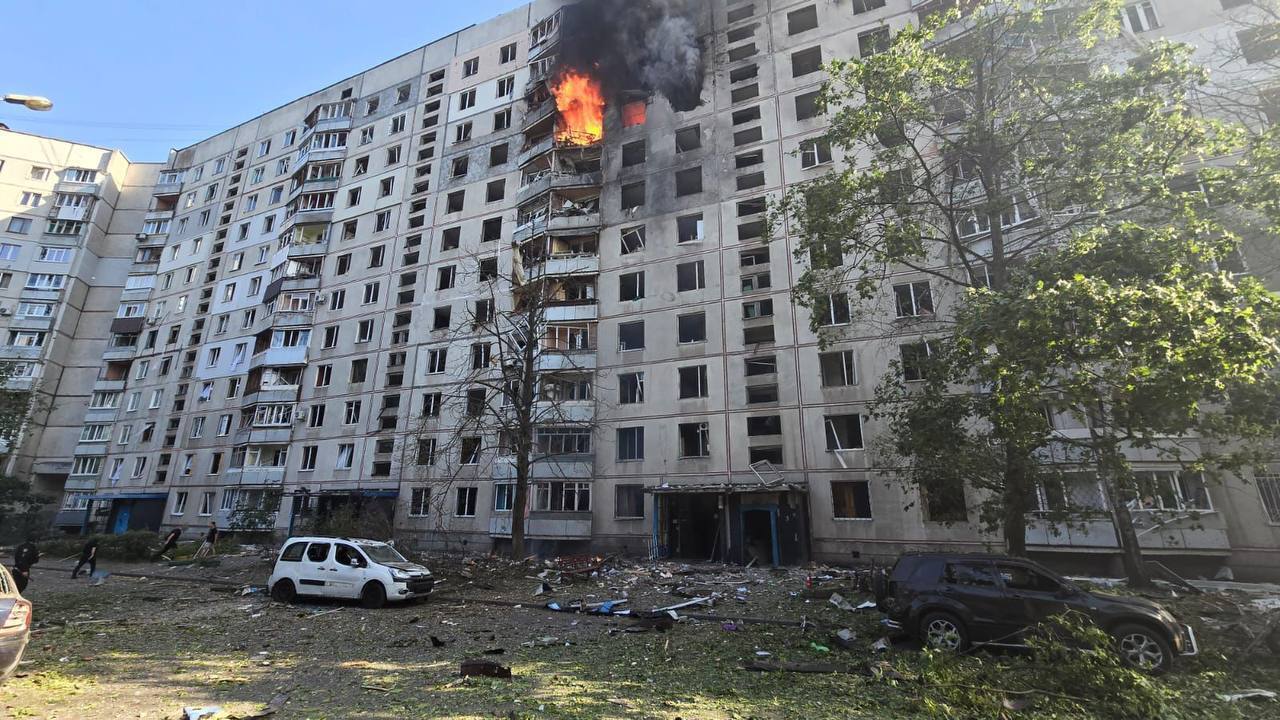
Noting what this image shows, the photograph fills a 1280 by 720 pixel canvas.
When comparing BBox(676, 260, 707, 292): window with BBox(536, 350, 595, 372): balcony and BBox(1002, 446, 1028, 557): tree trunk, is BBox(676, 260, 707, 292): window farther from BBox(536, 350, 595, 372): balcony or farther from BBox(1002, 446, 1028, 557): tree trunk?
BBox(1002, 446, 1028, 557): tree trunk

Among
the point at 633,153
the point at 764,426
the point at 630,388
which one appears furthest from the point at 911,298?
the point at 633,153

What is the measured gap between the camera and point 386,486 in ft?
108

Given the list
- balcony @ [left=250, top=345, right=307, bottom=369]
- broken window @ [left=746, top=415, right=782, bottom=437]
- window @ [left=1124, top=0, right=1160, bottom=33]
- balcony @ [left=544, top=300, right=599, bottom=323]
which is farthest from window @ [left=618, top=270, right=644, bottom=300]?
window @ [left=1124, top=0, right=1160, bottom=33]

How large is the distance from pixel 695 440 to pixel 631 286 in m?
9.61

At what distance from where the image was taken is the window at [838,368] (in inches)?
985

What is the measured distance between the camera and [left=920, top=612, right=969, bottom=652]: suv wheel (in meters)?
9.06

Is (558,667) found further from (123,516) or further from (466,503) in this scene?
(123,516)

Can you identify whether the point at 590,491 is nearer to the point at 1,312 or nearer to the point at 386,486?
the point at 386,486

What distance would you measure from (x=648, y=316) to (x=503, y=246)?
11758 mm

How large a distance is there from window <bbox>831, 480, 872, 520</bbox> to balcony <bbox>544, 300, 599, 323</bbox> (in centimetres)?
1546

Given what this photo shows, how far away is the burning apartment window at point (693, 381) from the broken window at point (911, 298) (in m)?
9.37

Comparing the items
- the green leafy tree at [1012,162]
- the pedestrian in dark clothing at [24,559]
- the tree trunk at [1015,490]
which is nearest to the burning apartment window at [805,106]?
the green leafy tree at [1012,162]

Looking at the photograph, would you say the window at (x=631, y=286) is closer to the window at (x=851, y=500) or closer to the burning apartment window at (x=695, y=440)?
the burning apartment window at (x=695, y=440)

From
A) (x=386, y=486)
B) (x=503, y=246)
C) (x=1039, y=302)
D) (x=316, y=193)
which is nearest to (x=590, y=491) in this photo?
(x=386, y=486)
